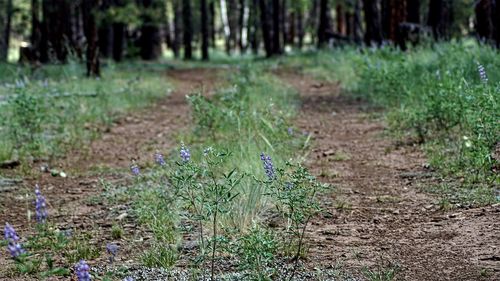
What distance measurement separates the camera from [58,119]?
8.96 metres

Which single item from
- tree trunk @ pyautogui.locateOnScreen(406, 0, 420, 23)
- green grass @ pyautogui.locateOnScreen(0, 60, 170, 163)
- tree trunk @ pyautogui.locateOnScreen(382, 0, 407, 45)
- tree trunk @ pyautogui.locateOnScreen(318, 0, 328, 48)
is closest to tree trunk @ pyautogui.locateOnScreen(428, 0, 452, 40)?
tree trunk @ pyautogui.locateOnScreen(382, 0, 407, 45)

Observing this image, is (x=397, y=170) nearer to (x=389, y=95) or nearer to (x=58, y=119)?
(x=389, y=95)

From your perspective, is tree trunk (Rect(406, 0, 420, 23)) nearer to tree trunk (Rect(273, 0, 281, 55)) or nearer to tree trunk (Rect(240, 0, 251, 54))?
tree trunk (Rect(273, 0, 281, 55))

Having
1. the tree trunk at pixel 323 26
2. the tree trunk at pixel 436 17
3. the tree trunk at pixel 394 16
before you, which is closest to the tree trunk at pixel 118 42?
the tree trunk at pixel 323 26

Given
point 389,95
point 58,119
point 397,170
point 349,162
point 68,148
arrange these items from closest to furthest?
point 397,170 → point 349,162 → point 68,148 → point 58,119 → point 389,95

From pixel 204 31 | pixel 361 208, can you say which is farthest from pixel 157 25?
pixel 361 208

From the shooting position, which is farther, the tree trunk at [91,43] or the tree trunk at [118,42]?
the tree trunk at [118,42]

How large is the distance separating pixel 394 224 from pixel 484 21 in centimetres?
1027

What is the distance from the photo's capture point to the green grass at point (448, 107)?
197 inches

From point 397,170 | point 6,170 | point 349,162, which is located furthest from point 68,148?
point 397,170

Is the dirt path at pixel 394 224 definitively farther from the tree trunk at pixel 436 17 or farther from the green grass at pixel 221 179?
the tree trunk at pixel 436 17

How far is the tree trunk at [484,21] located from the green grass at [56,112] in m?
6.58

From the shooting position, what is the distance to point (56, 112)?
9.38 m

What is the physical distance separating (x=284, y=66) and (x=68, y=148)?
1502cm
